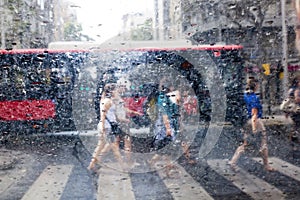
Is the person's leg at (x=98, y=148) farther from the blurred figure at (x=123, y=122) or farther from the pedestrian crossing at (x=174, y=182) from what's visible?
the blurred figure at (x=123, y=122)

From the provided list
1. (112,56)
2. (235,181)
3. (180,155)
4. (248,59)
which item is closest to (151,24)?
(248,59)

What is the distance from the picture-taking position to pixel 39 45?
9477mm

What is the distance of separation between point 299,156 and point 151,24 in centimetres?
674

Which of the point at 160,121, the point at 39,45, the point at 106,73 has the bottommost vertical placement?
the point at 160,121

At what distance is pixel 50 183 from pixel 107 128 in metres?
0.79

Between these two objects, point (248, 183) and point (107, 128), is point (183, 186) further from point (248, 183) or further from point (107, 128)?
point (107, 128)

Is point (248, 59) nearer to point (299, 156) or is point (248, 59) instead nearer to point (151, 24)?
point (151, 24)

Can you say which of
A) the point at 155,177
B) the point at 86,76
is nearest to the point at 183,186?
the point at 155,177

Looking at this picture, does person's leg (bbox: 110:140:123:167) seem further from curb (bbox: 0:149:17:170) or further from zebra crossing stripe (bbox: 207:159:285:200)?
curb (bbox: 0:149:17:170)

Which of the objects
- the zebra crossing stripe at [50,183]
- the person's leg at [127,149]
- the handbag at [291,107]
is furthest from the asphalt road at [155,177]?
the handbag at [291,107]

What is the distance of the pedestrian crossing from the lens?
376 centimetres

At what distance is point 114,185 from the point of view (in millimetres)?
4172

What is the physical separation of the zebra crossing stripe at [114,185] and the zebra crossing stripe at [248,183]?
953 mm

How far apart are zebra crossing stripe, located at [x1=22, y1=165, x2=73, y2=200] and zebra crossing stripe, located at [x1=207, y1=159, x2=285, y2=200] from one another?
1.56m
